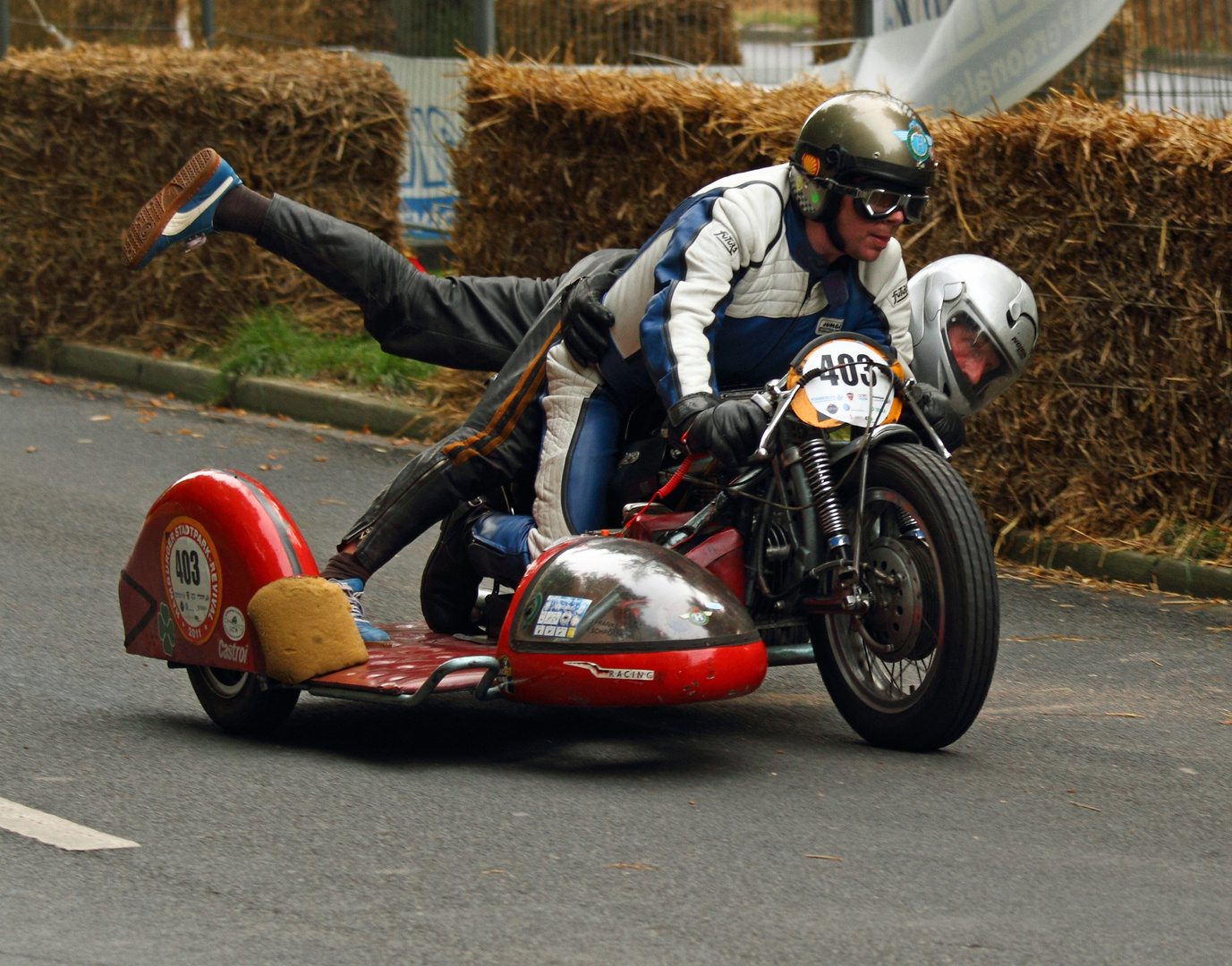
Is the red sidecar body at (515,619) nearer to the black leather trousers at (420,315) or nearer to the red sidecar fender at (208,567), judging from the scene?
the red sidecar fender at (208,567)

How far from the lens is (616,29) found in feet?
50.6

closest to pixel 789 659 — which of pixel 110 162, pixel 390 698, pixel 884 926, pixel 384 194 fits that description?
pixel 390 698

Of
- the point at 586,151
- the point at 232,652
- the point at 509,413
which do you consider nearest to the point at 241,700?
the point at 232,652

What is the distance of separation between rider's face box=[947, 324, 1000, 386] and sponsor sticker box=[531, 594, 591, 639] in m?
1.49

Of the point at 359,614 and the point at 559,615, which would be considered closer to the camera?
the point at 559,615

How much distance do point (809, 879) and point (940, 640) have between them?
34.5 inches

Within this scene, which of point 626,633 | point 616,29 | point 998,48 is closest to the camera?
point 626,633

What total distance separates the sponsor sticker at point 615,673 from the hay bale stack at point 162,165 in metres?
7.46

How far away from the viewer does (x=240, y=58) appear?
38.5 ft

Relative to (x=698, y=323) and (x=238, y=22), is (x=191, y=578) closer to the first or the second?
(x=698, y=323)

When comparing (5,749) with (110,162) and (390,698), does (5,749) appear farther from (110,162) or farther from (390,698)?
(110,162)

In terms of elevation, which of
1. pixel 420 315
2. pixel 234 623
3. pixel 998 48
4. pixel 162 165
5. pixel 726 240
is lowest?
pixel 234 623

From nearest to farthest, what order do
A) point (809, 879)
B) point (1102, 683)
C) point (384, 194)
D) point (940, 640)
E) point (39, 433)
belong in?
point (809, 879), point (940, 640), point (1102, 683), point (39, 433), point (384, 194)

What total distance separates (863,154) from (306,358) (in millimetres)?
6852
